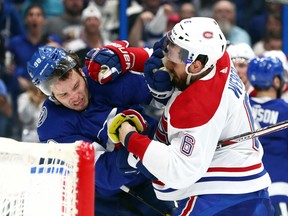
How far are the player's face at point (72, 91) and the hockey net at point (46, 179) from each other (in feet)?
1.85

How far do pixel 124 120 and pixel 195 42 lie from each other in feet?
1.36

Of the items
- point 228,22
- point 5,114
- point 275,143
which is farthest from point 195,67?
point 228,22

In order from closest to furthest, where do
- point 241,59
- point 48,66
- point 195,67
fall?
point 195,67 → point 48,66 → point 241,59

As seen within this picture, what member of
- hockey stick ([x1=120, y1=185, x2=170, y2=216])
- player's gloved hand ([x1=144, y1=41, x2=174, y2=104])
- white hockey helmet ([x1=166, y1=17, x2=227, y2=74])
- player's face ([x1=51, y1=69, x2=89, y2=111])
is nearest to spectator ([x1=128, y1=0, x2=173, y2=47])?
hockey stick ([x1=120, y1=185, x2=170, y2=216])

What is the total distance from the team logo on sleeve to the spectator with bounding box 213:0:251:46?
3.70 m

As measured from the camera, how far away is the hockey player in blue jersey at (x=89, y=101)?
10.6 feet

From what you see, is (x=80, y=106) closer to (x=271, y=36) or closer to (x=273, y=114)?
(x=273, y=114)

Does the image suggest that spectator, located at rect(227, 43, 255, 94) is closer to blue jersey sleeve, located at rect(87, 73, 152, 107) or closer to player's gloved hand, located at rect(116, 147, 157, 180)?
blue jersey sleeve, located at rect(87, 73, 152, 107)

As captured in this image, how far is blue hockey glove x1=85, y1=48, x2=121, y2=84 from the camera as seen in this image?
10.6 ft

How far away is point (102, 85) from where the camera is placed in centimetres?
333

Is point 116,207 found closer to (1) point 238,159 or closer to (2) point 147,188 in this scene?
(2) point 147,188

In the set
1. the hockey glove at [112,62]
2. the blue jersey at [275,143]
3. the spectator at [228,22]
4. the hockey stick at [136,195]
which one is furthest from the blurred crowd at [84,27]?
the hockey glove at [112,62]

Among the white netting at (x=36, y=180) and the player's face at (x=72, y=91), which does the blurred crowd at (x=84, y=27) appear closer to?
the player's face at (x=72, y=91)

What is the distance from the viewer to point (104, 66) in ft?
10.6
